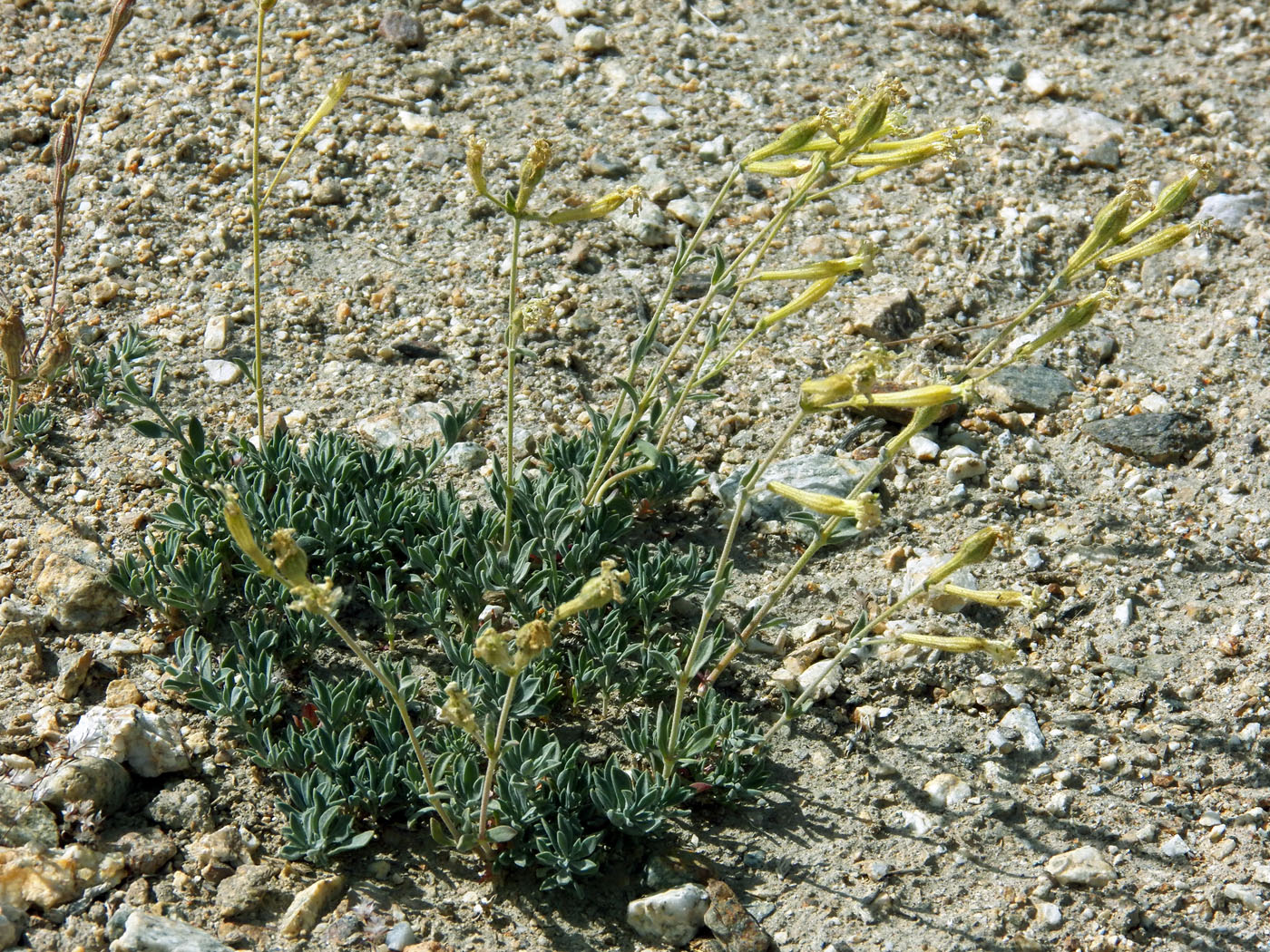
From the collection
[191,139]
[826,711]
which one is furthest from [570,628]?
[191,139]

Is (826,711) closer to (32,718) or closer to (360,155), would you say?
(32,718)

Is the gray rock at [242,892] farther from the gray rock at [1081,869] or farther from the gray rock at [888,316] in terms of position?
the gray rock at [888,316]

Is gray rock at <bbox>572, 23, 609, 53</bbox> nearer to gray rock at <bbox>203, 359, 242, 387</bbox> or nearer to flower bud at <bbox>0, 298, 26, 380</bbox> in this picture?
gray rock at <bbox>203, 359, 242, 387</bbox>

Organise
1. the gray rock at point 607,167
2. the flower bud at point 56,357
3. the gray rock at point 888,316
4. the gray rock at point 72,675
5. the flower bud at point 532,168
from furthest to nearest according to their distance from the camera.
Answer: the gray rock at point 607,167, the gray rock at point 888,316, the flower bud at point 56,357, the gray rock at point 72,675, the flower bud at point 532,168

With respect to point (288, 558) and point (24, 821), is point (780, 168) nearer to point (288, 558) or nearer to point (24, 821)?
point (288, 558)

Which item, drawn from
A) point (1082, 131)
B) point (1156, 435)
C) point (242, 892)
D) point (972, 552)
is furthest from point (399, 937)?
point (1082, 131)

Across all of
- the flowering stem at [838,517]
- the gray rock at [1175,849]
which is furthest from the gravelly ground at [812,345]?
the flowering stem at [838,517]
